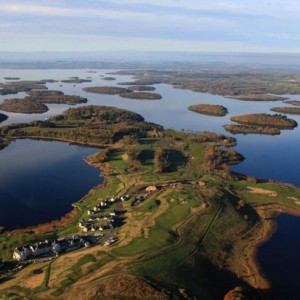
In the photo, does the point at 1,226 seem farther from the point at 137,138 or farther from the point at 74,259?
the point at 137,138

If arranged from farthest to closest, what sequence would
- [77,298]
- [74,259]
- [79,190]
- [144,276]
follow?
[79,190] < [74,259] < [144,276] < [77,298]

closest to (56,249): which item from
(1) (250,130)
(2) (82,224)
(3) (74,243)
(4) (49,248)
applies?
(4) (49,248)

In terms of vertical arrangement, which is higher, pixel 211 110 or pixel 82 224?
pixel 82 224

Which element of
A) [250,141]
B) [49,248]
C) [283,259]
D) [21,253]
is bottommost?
[250,141]

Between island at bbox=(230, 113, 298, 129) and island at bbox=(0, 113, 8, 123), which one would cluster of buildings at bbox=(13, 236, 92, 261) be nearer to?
island at bbox=(0, 113, 8, 123)

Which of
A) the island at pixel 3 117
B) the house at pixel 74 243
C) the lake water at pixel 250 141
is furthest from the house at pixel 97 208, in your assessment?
the island at pixel 3 117

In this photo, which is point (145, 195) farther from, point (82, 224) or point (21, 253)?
point (21, 253)

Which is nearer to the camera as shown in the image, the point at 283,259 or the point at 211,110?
the point at 283,259

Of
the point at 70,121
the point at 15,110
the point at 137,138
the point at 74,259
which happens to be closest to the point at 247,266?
the point at 74,259
